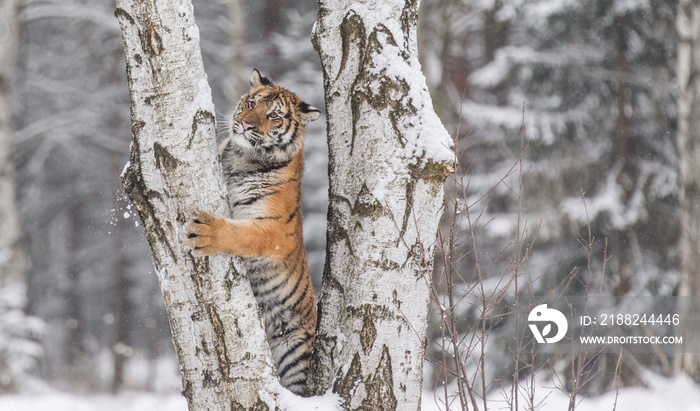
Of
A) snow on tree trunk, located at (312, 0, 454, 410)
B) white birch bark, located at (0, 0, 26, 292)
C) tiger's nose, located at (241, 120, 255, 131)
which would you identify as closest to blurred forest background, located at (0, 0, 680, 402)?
white birch bark, located at (0, 0, 26, 292)

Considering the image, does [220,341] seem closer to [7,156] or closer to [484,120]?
[484,120]

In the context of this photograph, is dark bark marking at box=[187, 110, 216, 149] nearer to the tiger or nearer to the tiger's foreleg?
the tiger's foreleg

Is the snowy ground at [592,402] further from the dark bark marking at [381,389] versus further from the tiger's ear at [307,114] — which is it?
the dark bark marking at [381,389]

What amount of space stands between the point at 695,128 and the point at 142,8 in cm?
858

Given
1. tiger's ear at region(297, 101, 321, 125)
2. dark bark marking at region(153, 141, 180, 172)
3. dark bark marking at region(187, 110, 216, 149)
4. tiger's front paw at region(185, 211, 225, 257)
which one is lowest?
tiger's front paw at region(185, 211, 225, 257)

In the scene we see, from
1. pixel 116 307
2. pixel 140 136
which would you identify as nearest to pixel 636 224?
pixel 140 136

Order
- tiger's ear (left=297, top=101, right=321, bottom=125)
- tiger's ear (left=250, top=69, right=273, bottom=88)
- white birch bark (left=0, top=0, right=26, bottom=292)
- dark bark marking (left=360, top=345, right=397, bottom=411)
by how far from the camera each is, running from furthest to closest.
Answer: white birch bark (left=0, top=0, right=26, bottom=292)
tiger's ear (left=250, top=69, right=273, bottom=88)
tiger's ear (left=297, top=101, right=321, bottom=125)
dark bark marking (left=360, top=345, right=397, bottom=411)

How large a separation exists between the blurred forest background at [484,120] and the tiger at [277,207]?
4.72 metres

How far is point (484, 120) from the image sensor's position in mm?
10172

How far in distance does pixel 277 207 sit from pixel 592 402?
7.39 meters

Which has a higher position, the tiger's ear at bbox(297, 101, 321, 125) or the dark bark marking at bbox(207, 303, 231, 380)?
the tiger's ear at bbox(297, 101, 321, 125)

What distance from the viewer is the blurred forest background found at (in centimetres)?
1013

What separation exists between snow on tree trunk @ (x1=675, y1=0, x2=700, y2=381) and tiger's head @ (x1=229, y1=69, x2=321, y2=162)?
6946 mm

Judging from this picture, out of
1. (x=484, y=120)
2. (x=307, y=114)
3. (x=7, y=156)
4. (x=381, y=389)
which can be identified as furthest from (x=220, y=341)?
(x=7, y=156)
